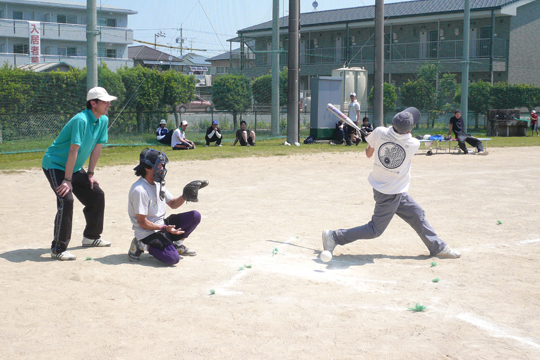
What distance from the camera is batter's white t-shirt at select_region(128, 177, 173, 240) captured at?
6.23 meters

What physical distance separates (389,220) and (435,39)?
39963 millimetres

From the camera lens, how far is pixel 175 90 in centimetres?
2566

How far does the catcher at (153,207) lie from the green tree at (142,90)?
1699 cm

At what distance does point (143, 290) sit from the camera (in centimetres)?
552

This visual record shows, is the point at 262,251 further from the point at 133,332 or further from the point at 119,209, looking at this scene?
the point at 119,209

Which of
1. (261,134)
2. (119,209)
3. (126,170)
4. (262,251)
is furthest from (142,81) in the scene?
(262,251)

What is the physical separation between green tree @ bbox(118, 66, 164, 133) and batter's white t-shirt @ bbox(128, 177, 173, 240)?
55.7ft

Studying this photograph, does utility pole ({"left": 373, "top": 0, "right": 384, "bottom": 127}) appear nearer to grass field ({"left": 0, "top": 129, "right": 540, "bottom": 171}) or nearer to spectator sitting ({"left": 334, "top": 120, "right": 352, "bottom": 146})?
spectator sitting ({"left": 334, "top": 120, "right": 352, "bottom": 146})

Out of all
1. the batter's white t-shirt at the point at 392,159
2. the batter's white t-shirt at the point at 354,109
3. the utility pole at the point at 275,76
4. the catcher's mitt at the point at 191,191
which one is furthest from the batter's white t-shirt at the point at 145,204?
the utility pole at the point at 275,76

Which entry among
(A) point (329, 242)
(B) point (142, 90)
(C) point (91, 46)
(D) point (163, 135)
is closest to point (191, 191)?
(A) point (329, 242)

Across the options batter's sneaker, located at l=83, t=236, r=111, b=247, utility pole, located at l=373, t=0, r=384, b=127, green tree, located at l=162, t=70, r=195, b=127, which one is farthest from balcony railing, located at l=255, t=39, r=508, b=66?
batter's sneaker, located at l=83, t=236, r=111, b=247

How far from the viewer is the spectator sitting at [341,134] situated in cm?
2272

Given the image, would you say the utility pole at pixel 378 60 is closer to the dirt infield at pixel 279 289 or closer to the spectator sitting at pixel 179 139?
the spectator sitting at pixel 179 139

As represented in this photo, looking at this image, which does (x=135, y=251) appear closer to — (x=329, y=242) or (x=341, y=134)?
(x=329, y=242)
